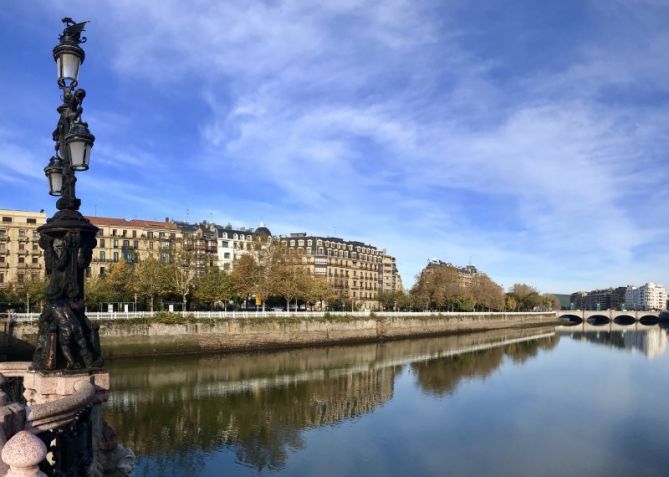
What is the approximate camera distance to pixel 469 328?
99000mm

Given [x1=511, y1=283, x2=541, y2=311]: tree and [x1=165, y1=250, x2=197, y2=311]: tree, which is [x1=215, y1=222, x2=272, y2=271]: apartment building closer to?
[x1=165, y1=250, x2=197, y2=311]: tree

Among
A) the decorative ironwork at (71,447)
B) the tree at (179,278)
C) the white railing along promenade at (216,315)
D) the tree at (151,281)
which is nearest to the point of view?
the decorative ironwork at (71,447)

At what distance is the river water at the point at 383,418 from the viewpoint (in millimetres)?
20344

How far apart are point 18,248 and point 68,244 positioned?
7955 cm

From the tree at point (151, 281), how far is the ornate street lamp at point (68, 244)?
5127 cm

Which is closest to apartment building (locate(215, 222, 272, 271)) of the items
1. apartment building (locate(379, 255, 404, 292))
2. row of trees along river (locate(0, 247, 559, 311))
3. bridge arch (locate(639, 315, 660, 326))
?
row of trees along river (locate(0, 247, 559, 311))

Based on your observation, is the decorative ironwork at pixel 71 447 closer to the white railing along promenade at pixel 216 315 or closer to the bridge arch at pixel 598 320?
the white railing along promenade at pixel 216 315

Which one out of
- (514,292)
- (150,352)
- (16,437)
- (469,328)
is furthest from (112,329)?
(514,292)

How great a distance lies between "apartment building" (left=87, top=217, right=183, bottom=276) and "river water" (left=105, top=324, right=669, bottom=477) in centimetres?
4371

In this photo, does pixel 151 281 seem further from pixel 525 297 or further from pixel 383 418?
pixel 525 297

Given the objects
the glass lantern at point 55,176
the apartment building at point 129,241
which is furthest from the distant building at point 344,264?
the glass lantern at point 55,176

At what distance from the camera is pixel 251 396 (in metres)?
31.0

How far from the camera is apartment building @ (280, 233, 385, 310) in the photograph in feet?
373

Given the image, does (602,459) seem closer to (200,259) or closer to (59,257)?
(59,257)
